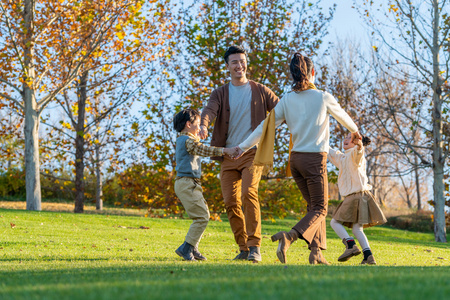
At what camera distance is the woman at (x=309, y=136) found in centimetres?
595

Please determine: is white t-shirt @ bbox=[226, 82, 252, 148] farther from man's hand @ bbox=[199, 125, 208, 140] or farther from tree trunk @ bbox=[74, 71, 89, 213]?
tree trunk @ bbox=[74, 71, 89, 213]

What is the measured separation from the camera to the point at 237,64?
22.8ft

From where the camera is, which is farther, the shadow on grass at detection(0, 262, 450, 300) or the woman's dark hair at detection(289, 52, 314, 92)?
the woman's dark hair at detection(289, 52, 314, 92)

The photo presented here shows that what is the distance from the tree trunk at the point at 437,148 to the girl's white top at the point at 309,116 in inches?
566

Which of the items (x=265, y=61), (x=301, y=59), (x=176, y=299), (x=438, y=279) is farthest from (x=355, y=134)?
(x=265, y=61)

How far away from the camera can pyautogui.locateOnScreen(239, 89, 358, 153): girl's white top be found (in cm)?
599

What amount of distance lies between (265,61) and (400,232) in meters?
12.2

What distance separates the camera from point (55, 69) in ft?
59.4

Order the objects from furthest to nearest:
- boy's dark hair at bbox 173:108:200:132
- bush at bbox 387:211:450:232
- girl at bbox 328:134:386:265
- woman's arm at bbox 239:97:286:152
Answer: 1. bush at bbox 387:211:450:232
2. girl at bbox 328:134:386:265
3. boy's dark hair at bbox 173:108:200:132
4. woman's arm at bbox 239:97:286:152

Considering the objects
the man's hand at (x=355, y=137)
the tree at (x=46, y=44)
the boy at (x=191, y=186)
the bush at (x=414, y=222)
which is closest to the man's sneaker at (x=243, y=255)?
the boy at (x=191, y=186)

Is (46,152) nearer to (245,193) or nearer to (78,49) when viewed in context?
(78,49)

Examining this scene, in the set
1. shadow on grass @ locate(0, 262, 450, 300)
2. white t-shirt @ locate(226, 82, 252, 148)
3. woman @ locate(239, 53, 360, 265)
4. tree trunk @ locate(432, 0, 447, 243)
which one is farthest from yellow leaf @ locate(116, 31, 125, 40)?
shadow on grass @ locate(0, 262, 450, 300)

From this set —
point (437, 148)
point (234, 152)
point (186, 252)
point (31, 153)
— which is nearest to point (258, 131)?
point (234, 152)

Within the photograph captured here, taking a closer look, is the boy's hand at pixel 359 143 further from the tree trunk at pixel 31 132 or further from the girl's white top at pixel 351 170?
the tree trunk at pixel 31 132
